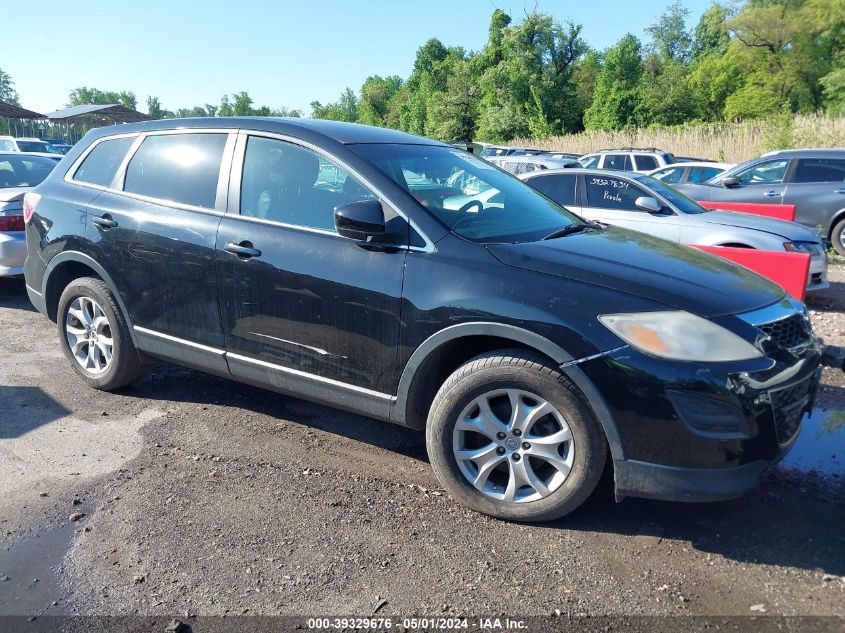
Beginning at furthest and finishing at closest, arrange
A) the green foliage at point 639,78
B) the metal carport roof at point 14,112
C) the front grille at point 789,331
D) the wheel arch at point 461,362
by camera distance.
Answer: the green foliage at point 639,78
the metal carport roof at point 14,112
the front grille at point 789,331
the wheel arch at point 461,362

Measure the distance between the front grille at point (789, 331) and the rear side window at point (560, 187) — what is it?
5791 millimetres

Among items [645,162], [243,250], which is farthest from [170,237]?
[645,162]

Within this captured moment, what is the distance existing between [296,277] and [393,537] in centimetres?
142

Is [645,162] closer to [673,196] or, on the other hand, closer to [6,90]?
[673,196]

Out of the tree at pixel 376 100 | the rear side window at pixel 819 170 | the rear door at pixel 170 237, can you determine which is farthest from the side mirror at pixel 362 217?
the tree at pixel 376 100

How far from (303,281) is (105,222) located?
174cm

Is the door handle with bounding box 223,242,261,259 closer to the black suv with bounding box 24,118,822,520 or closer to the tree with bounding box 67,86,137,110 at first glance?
the black suv with bounding box 24,118,822,520

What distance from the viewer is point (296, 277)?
3656 millimetres

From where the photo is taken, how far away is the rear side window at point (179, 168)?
4.21m

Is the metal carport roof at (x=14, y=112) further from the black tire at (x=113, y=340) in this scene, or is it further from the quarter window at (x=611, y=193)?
the black tire at (x=113, y=340)

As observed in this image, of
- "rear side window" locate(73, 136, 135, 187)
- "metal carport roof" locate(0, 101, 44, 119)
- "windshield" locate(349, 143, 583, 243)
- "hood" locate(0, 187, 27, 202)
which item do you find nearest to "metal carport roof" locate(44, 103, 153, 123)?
"metal carport roof" locate(0, 101, 44, 119)

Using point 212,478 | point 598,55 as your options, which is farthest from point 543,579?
point 598,55

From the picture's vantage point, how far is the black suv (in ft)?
9.50

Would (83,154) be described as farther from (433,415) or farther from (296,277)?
(433,415)
